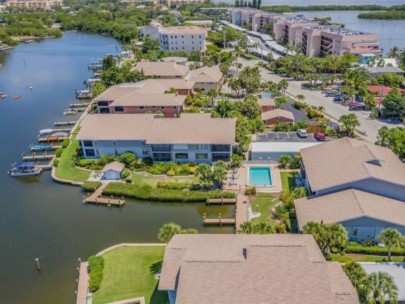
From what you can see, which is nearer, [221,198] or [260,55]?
[221,198]

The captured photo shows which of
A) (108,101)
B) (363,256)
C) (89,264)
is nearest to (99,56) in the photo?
(108,101)

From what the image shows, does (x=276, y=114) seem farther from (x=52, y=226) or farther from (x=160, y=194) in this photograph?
(x=52, y=226)

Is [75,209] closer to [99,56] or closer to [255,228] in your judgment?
[255,228]

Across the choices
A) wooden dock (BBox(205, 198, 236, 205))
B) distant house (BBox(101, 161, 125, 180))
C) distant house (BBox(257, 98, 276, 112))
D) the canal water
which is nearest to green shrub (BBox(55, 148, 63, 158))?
the canal water

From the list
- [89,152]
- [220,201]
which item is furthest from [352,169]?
[89,152]

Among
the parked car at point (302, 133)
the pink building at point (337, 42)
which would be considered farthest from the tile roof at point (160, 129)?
the pink building at point (337, 42)

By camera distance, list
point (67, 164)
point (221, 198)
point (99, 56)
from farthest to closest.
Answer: point (99, 56)
point (67, 164)
point (221, 198)
